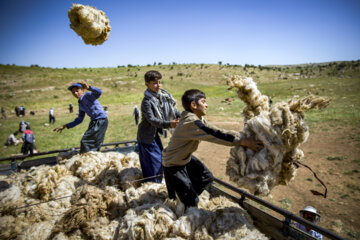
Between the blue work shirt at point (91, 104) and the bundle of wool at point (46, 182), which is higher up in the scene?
the blue work shirt at point (91, 104)

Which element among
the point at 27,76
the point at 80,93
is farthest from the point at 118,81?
the point at 80,93

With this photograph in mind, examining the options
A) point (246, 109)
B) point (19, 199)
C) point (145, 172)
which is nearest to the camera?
point (246, 109)

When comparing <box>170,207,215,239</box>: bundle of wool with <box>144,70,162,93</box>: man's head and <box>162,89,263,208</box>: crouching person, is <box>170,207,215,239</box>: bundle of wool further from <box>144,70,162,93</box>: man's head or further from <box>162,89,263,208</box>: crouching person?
<box>144,70,162,93</box>: man's head

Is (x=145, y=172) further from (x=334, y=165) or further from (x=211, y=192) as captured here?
(x=334, y=165)

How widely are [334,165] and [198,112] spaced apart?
253 inches

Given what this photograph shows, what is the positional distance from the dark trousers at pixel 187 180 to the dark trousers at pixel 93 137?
198 centimetres

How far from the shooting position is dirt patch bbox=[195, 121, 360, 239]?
4.04 m

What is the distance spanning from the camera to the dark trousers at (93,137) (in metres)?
3.65

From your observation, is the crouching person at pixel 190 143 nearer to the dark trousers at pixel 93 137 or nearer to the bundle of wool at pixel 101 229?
the bundle of wool at pixel 101 229

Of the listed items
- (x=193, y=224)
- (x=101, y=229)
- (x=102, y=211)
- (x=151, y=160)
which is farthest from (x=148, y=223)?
(x=151, y=160)

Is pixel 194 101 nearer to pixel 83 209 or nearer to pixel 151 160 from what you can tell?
pixel 151 160

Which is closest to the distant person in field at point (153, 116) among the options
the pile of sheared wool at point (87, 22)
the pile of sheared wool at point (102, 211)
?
the pile of sheared wool at point (102, 211)

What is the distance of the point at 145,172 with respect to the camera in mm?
3012

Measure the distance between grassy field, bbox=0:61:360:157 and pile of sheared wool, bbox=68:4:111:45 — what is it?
2025 millimetres
